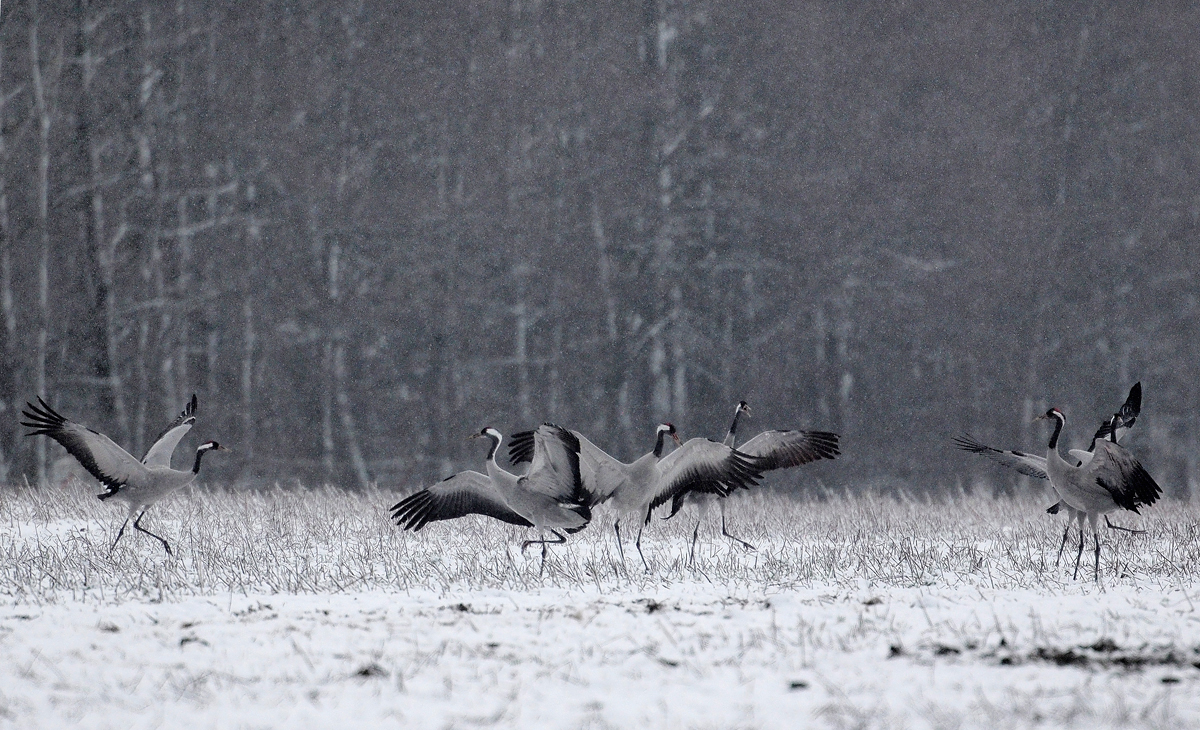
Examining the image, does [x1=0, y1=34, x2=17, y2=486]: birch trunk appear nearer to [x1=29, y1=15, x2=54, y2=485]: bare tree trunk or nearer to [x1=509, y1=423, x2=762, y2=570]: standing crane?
[x1=29, y1=15, x2=54, y2=485]: bare tree trunk

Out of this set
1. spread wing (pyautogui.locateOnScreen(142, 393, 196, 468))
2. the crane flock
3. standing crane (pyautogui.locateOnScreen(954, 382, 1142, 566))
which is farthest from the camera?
spread wing (pyautogui.locateOnScreen(142, 393, 196, 468))

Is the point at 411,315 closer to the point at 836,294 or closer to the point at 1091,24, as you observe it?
the point at 836,294

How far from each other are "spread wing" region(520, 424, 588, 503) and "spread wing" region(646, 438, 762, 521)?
72cm

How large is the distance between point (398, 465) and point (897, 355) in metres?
9.74

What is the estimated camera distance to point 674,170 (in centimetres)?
2194

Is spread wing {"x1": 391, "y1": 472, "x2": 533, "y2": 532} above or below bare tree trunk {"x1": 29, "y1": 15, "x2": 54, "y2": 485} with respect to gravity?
below

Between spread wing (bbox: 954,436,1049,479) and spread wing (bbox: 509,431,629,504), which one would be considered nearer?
spread wing (bbox: 509,431,629,504)

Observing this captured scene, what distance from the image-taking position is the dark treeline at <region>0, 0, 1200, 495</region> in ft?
71.7

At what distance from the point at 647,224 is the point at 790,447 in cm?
1241

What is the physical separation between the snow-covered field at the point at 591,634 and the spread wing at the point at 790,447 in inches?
29.0

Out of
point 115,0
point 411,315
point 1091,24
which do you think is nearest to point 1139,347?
point 1091,24

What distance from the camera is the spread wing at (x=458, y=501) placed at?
936 centimetres

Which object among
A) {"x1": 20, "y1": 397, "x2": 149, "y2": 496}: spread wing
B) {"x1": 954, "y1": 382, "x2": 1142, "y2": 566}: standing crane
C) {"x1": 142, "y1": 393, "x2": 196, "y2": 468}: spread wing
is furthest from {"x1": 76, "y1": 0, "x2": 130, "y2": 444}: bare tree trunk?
{"x1": 954, "y1": 382, "x2": 1142, "y2": 566}: standing crane

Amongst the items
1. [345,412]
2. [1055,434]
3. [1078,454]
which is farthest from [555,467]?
[345,412]
